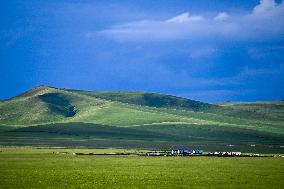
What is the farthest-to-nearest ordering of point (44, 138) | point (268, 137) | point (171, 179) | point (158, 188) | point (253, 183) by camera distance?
point (268, 137) < point (44, 138) < point (171, 179) < point (253, 183) < point (158, 188)

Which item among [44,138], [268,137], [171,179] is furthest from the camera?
[268,137]

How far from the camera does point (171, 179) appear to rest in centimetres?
4756

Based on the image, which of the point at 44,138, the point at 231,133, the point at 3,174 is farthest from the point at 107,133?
the point at 3,174

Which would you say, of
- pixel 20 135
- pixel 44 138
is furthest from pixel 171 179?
pixel 20 135

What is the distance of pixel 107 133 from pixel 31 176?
143062mm

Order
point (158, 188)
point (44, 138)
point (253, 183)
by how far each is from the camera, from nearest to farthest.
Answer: point (158, 188)
point (253, 183)
point (44, 138)

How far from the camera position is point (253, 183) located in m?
43.6

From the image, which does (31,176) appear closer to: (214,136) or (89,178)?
(89,178)

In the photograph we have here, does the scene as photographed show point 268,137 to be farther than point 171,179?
Yes

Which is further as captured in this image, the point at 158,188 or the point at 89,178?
the point at 89,178

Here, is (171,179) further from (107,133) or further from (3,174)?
(107,133)

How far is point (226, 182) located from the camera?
44562mm

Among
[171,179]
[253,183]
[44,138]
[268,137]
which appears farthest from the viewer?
[268,137]

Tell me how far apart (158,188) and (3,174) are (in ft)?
54.9
